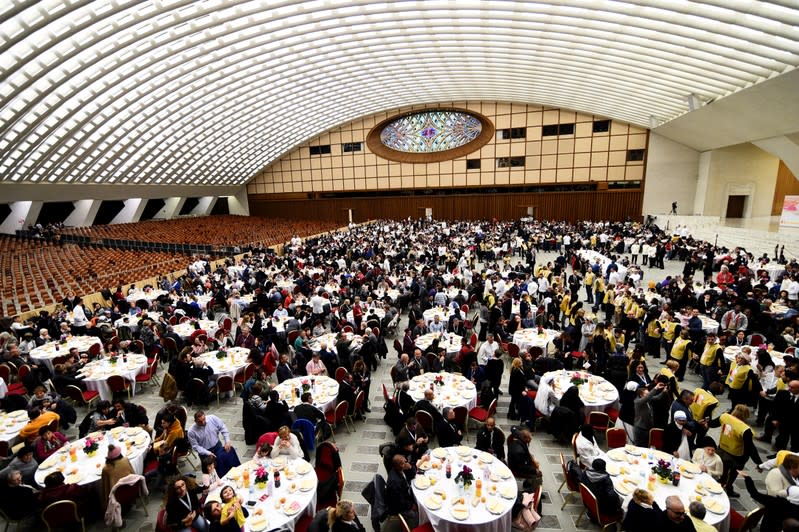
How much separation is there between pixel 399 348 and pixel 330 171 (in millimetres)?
35496

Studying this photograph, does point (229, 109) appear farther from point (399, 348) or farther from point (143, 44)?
point (399, 348)

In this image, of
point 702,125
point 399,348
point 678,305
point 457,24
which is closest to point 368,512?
point 399,348

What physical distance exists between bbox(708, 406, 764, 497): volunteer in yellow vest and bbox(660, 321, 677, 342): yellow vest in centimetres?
379

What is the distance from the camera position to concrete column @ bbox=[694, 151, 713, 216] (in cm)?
2883

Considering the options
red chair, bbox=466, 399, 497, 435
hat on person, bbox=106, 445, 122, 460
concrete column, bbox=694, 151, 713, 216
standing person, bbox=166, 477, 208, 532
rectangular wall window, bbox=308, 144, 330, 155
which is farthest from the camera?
rectangular wall window, bbox=308, 144, 330, 155

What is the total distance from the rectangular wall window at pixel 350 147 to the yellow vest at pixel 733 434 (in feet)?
125

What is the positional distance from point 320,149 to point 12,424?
125 ft

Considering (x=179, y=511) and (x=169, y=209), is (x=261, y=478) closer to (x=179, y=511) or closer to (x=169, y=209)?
(x=179, y=511)

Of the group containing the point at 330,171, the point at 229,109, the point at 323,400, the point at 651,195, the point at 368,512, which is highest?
the point at 229,109

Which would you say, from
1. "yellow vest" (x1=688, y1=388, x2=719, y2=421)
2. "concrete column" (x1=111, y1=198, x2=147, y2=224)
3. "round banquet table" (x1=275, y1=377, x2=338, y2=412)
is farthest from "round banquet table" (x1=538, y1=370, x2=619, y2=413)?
"concrete column" (x1=111, y1=198, x2=147, y2=224)

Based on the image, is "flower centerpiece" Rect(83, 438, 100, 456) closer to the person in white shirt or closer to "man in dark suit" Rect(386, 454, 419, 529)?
"man in dark suit" Rect(386, 454, 419, 529)

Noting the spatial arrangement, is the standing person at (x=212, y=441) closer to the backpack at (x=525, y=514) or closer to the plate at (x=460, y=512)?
the plate at (x=460, y=512)

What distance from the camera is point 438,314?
1079 cm

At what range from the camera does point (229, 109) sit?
27672 millimetres
